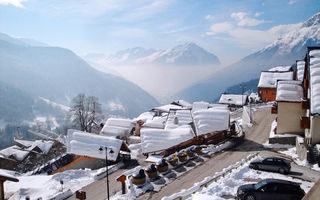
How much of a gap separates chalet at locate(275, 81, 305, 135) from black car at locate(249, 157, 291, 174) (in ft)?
42.6

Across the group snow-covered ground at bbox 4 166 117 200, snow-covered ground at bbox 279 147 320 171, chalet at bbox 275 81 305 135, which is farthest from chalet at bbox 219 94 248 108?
snow-covered ground at bbox 4 166 117 200

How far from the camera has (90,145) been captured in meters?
42.8

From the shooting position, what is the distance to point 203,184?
21828mm

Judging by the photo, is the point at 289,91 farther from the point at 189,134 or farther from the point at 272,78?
the point at 272,78

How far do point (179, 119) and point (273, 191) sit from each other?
3593 centimetres

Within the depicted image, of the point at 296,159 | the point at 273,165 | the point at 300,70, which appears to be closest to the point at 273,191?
the point at 273,165

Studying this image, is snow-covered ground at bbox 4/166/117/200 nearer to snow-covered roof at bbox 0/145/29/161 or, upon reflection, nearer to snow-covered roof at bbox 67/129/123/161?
snow-covered roof at bbox 67/129/123/161

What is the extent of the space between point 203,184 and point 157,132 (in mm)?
20054

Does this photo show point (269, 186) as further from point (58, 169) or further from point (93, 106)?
point (93, 106)

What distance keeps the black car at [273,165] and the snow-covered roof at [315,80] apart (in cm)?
785

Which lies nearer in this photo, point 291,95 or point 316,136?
point 316,136

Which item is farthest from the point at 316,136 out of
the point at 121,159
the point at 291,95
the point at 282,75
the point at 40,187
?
the point at 282,75

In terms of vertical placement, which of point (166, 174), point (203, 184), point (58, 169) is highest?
point (203, 184)

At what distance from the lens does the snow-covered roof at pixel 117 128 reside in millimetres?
71250
